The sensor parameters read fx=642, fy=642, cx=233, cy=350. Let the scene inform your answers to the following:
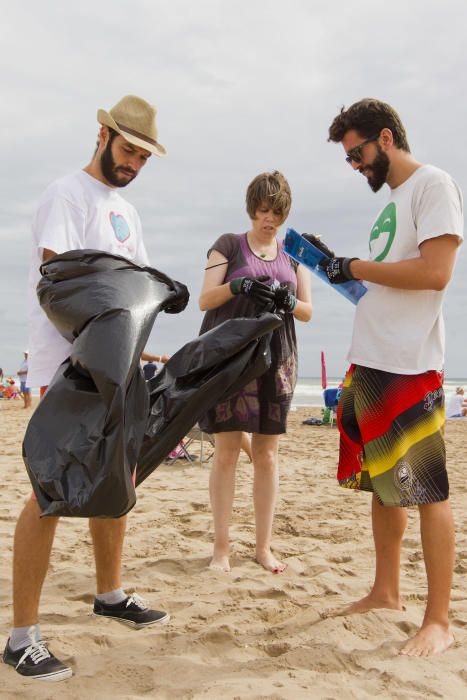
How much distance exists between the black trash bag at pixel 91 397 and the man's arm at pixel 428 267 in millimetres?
928

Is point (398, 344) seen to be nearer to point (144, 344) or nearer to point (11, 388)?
point (144, 344)

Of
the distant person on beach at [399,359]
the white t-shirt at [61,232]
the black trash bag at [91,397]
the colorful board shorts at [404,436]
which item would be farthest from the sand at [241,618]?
the white t-shirt at [61,232]

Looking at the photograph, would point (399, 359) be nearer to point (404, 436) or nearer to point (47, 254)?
point (404, 436)

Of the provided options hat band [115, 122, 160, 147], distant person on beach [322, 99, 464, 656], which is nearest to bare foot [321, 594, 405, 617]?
distant person on beach [322, 99, 464, 656]

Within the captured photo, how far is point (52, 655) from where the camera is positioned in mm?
2168

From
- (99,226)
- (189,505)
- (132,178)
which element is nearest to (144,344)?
(99,226)

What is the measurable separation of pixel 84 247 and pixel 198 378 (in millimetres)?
670

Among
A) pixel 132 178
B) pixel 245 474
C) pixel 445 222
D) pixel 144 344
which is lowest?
pixel 245 474

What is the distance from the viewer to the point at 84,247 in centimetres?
247

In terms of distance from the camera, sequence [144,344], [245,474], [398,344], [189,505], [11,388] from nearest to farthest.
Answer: [144,344] → [398,344] → [189,505] → [245,474] → [11,388]

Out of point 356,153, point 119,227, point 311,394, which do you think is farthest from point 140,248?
point 311,394

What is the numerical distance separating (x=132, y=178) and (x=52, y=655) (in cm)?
180

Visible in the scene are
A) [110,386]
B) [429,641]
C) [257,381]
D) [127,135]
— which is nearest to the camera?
[110,386]

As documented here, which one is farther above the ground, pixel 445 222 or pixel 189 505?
pixel 445 222
